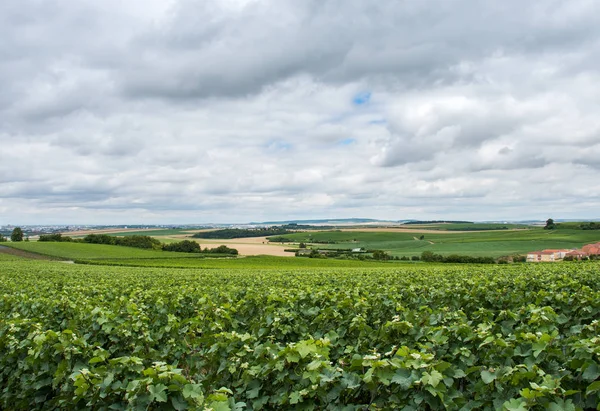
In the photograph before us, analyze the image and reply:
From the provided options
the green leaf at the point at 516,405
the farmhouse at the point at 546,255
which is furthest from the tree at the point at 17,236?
the green leaf at the point at 516,405

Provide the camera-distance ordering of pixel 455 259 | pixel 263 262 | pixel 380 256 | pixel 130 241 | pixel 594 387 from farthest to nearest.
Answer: pixel 130 241 → pixel 380 256 → pixel 455 259 → pixel 263 262 → pixel 594 387

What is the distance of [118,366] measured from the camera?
539 centimetres

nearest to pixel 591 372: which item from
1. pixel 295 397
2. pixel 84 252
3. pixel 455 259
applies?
pixel 295 397

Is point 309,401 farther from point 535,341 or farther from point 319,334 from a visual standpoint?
point 319,334

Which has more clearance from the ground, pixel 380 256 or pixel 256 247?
pixel 256 247

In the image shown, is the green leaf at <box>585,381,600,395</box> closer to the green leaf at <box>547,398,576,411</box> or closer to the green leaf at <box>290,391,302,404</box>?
the green leaf at <box>547,398,576,411</box>

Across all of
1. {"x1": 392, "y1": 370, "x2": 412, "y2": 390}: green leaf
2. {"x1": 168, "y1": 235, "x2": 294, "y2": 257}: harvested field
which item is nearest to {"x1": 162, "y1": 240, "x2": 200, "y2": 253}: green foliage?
{"x1": 168, "y1": 235, "x2": 294, "y2": 257}: harvested field

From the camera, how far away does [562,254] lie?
7938cm

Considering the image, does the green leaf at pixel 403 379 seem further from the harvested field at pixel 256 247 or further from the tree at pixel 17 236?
the tree at pixel 17 236

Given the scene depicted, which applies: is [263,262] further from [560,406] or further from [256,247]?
[560,406]

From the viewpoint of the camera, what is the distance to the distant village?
74.1 meters

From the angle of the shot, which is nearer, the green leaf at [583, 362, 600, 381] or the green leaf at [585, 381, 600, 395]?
the green leaf at [585, 381, 600, 395]

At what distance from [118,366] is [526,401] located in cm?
478

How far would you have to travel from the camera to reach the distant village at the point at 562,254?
74.1 m
